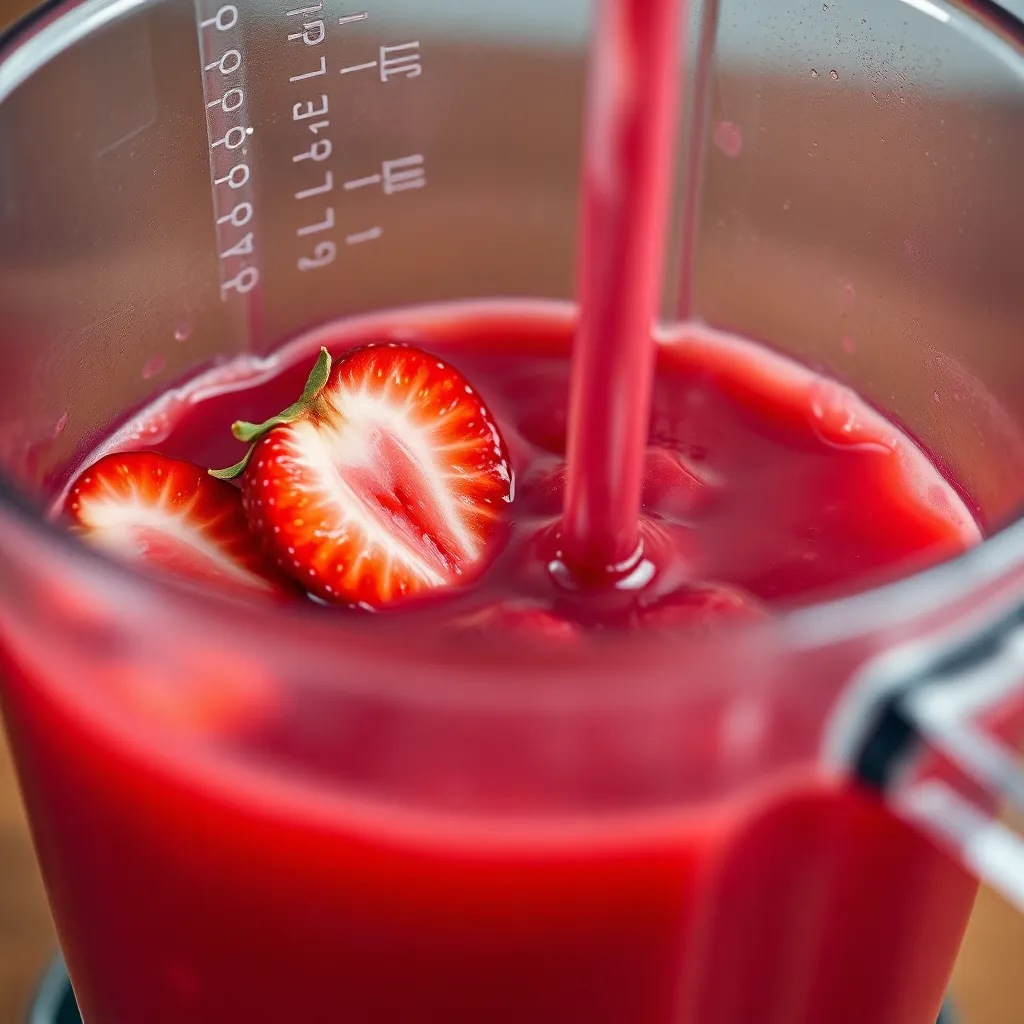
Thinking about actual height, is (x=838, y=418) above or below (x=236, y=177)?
below

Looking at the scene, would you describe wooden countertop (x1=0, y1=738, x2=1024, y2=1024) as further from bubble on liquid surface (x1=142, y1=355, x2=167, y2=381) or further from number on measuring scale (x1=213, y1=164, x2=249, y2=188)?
number on measuring scale (x1=213, y1=164, x2=249, y2=188)

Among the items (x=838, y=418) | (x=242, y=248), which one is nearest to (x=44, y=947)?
(x=242, y=248)

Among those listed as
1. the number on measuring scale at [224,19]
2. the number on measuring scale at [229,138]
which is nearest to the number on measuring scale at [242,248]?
the number on measuring scale at [229,138]

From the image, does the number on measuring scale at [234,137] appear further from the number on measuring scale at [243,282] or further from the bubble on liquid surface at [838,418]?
the bubble on liquid surface at [838,418]

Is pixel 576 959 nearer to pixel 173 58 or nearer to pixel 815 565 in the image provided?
pixel 815 565

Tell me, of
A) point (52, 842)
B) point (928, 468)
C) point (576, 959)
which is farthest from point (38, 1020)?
point (928, 468)

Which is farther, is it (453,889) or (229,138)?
(229,138)

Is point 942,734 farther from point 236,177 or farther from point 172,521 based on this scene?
point 236,177
